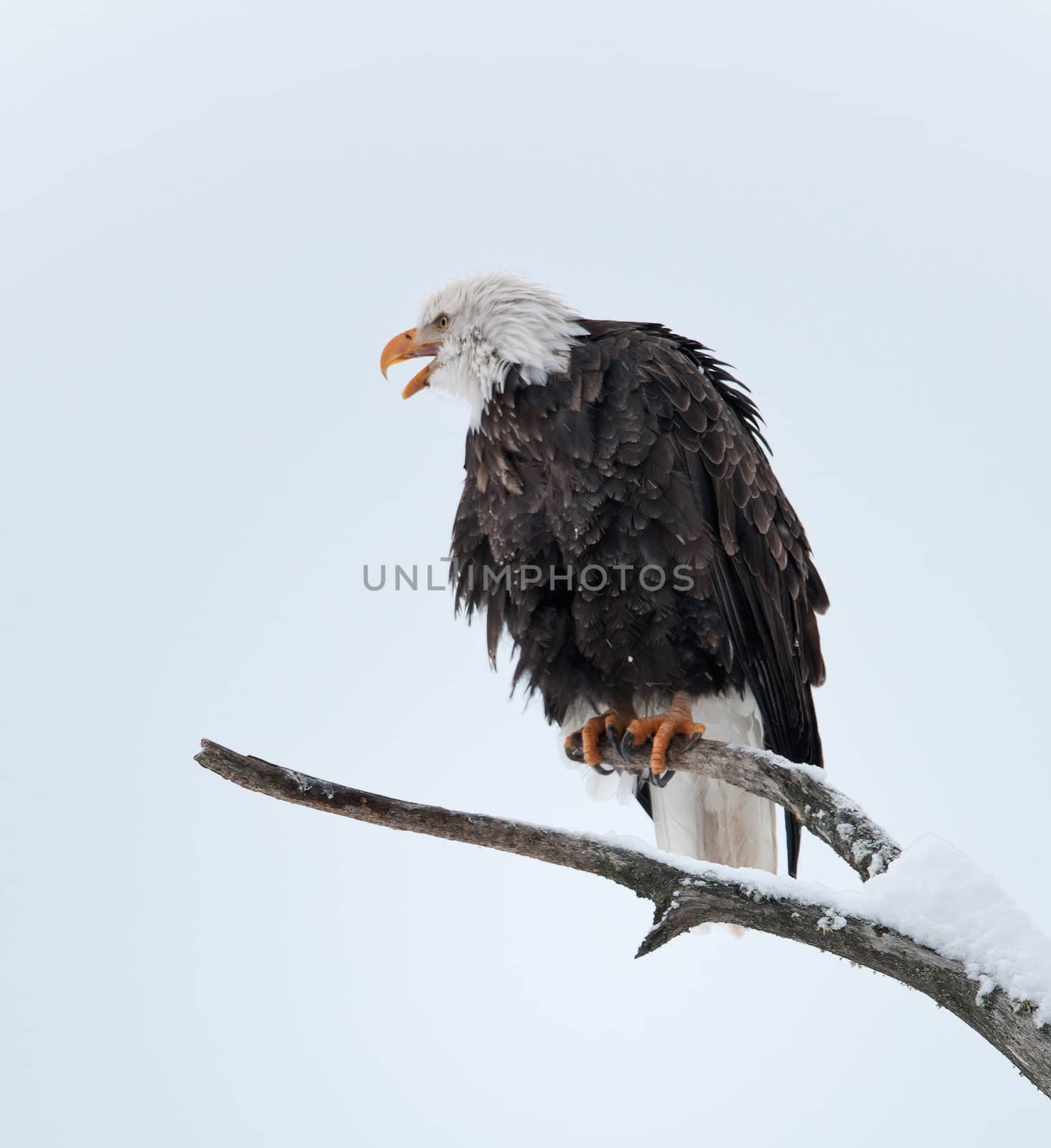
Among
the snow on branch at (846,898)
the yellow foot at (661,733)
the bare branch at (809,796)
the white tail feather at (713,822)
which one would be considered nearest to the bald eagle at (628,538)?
the yellow foot at (661,733)

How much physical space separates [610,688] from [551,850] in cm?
135

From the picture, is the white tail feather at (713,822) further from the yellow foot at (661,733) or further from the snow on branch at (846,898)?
the snow on branch at (846,898)

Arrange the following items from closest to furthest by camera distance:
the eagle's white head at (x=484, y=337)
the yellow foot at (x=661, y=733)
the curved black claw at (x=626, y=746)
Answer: the yellow foot at (x=661, y=733) < the curved black claw at (x=626, y=746) < the eagle's white head at (x=484, y=337)

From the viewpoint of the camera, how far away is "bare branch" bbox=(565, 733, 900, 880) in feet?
9.52

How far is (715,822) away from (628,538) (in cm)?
153

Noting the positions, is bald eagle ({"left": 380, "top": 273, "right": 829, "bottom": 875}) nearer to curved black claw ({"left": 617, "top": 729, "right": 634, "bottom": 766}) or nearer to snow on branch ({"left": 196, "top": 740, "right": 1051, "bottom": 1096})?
curved black claw ({"left": 617, "top": 729, "right": 634, "bottom": 766})

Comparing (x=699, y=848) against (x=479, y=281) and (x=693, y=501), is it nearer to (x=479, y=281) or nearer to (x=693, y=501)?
(x=693, y=501)

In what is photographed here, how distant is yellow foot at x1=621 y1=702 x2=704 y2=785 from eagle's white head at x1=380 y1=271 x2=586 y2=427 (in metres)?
1.27

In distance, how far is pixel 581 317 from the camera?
14.9ft

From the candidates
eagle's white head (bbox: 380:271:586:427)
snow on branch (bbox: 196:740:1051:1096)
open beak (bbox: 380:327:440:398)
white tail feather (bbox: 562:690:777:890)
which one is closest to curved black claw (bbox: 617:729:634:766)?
white tail feather (bbox: 562:690:777:890)

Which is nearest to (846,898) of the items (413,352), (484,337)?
(484,337)

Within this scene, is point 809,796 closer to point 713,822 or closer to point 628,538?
point 628,538

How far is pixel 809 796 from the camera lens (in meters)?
3.11

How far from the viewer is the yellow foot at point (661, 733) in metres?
3.93
